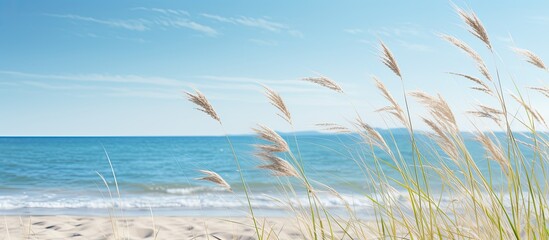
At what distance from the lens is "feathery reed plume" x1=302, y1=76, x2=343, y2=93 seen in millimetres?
2143

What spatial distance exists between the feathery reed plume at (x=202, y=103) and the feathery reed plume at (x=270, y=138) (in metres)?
0.20

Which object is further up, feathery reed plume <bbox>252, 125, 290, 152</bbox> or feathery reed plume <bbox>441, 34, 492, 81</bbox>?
feathery reed plume <bbox>441, 34, 492, 81</bbox>

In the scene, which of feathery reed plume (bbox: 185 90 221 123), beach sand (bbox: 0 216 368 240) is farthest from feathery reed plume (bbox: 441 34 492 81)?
beach sand (bbox: 0 216 368 240)

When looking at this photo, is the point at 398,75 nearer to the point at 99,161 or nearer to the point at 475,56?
the point at 475,56

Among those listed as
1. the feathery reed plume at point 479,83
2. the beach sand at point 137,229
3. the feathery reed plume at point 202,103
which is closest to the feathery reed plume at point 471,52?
the feathery reed plume at point 479,83

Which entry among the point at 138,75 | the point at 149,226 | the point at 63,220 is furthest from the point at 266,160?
the point at 138,75

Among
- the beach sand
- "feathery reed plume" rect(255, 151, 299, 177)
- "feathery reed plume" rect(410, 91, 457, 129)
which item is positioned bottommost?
the beach sand

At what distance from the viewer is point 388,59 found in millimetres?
2109

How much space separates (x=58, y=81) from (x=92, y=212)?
35.9 m

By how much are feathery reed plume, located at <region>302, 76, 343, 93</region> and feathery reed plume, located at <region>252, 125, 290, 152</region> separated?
34cm

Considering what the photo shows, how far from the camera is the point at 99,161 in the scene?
34719 millimetres

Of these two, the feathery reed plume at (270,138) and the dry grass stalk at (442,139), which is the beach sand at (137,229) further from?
the feathery reed plume at (270,138)

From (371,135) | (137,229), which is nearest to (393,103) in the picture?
(371,135)

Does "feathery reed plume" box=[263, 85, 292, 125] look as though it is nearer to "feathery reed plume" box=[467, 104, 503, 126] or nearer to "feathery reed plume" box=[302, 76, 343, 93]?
"feathery reed plume" box=[302, 76, 343, 93]
